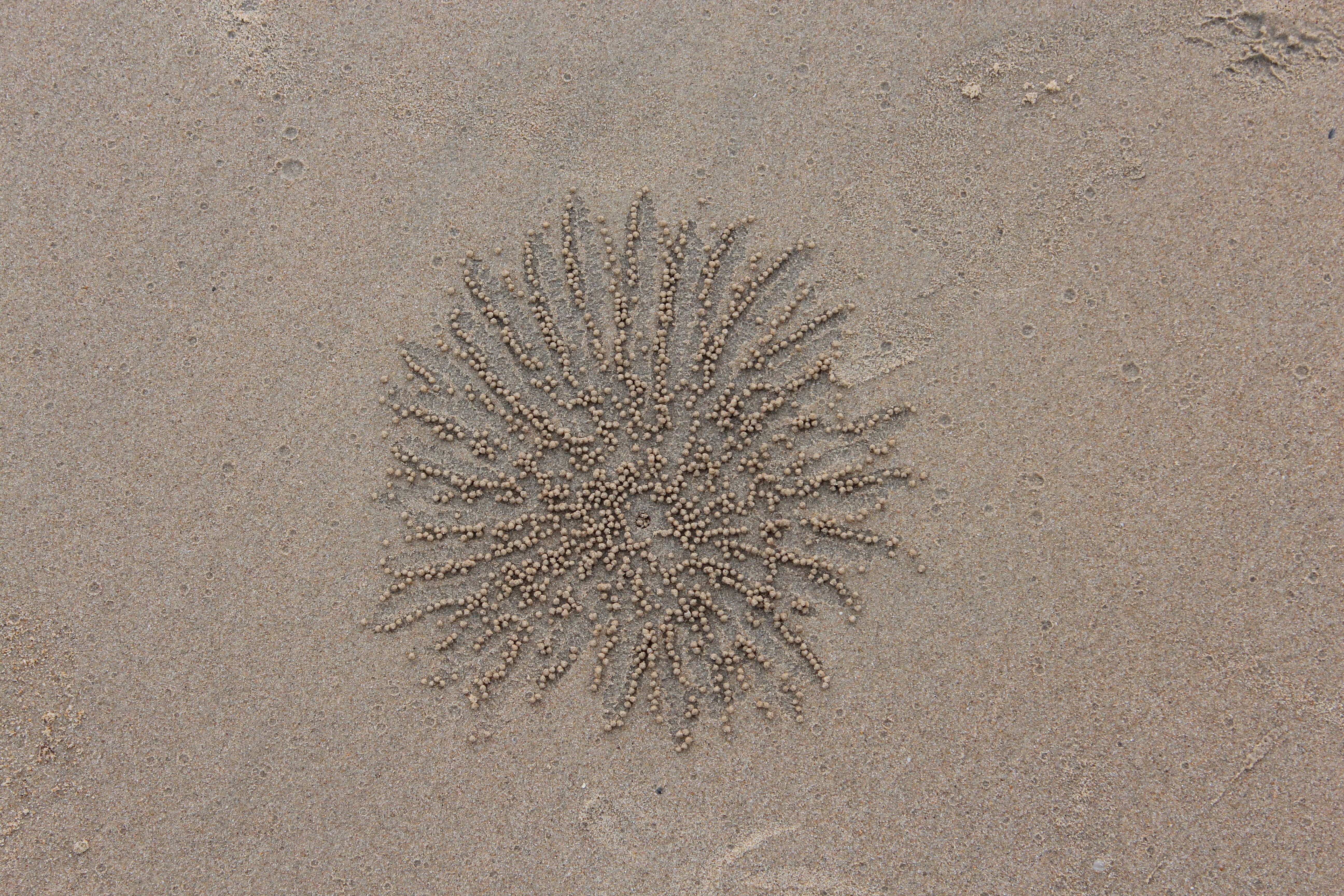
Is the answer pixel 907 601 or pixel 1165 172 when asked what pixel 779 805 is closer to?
pixel 907 601

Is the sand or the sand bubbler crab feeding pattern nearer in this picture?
the sand

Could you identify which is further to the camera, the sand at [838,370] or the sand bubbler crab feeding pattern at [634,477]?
the sand bubbler crab feeding pattern at [634,477]

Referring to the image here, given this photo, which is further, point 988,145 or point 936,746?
point 988,145

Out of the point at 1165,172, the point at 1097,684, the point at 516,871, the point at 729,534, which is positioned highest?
the point at 1165,172

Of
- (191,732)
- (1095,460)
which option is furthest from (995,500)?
(191,732)
